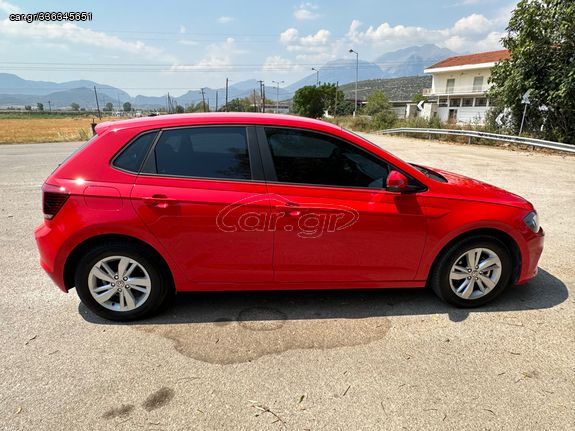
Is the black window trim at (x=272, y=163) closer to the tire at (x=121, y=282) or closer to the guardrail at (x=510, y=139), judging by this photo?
the tire at (x=121, y=282)

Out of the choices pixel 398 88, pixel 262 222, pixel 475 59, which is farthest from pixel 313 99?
pixel 398 88

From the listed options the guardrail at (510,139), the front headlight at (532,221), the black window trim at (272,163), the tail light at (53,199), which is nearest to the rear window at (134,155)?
the tail light at (53,199)

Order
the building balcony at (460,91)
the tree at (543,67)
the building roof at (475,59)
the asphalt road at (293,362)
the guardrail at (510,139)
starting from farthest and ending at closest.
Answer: the building balcony at (460,91), the building roof at (475,59), the tree at (543,67), the guardrail at (510,139), the asphalt road at (293,362)

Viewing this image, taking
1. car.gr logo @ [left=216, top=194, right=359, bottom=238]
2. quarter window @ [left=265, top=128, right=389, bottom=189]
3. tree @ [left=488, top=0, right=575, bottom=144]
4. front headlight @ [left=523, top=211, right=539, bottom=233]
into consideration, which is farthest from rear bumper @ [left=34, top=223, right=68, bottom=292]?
tree @ [left=488, top=0, right=575, bottom=144]

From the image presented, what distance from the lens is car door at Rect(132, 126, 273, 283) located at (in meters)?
3.00

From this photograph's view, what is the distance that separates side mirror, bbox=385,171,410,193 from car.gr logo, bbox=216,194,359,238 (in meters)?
0.36

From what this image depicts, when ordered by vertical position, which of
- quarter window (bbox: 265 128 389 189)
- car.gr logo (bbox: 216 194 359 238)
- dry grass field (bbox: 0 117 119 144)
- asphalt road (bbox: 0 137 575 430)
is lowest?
dry grass field (bbox: 0 117 119 144)

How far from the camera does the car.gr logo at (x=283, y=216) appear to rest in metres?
3.03

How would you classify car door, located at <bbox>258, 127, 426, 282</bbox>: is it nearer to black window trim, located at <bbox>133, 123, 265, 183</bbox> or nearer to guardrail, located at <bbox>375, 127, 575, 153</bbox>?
black window trim, located at <bbox>133, 123, 265, 183</bbox>

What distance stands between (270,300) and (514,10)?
65.0 ft

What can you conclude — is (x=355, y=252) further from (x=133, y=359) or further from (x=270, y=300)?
(x=133, y=359)

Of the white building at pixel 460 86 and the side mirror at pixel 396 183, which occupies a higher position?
the white building at pixel 460 86

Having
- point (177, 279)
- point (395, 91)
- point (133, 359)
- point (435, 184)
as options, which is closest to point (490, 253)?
point (435, 184)

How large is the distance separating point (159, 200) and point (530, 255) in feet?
10.9
